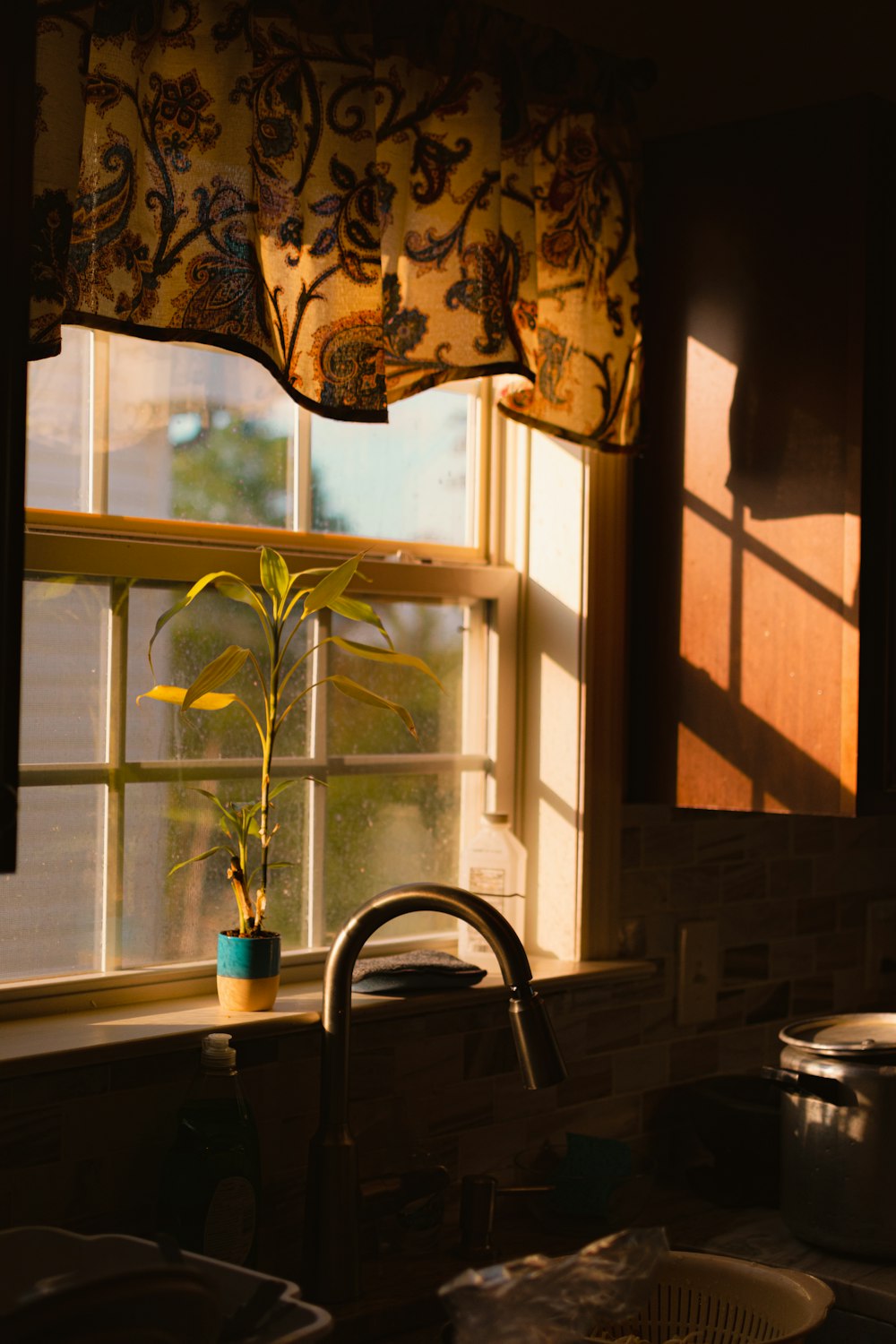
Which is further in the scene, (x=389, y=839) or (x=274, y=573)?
(x=389, y=839)

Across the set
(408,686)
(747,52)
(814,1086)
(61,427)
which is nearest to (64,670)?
(61,427)

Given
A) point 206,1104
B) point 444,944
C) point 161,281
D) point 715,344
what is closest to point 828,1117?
point 444,944

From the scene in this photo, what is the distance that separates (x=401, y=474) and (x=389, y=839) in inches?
22.4

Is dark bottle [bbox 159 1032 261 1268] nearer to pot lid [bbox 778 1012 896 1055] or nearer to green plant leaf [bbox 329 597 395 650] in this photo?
green plant leaf [bbox 329 597 395 650]

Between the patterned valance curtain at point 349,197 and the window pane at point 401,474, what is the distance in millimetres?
201

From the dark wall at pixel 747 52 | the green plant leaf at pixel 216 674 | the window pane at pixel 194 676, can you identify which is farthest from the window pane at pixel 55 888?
the dark wall at pixel 747 52

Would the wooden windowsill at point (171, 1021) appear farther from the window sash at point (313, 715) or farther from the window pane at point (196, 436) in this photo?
the window pane at point (196, 436)

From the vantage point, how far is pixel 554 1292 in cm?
143

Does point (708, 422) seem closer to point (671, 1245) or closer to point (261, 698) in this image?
point (261, 698)

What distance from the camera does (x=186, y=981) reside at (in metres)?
1.98

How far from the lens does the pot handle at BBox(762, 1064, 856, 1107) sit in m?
1.98

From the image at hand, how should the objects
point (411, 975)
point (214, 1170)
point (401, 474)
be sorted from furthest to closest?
1. point (401, 474)
2. point (411, 975)
3. point (214, 1170)

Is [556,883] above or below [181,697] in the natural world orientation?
below

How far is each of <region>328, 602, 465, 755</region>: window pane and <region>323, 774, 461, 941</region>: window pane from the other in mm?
55
